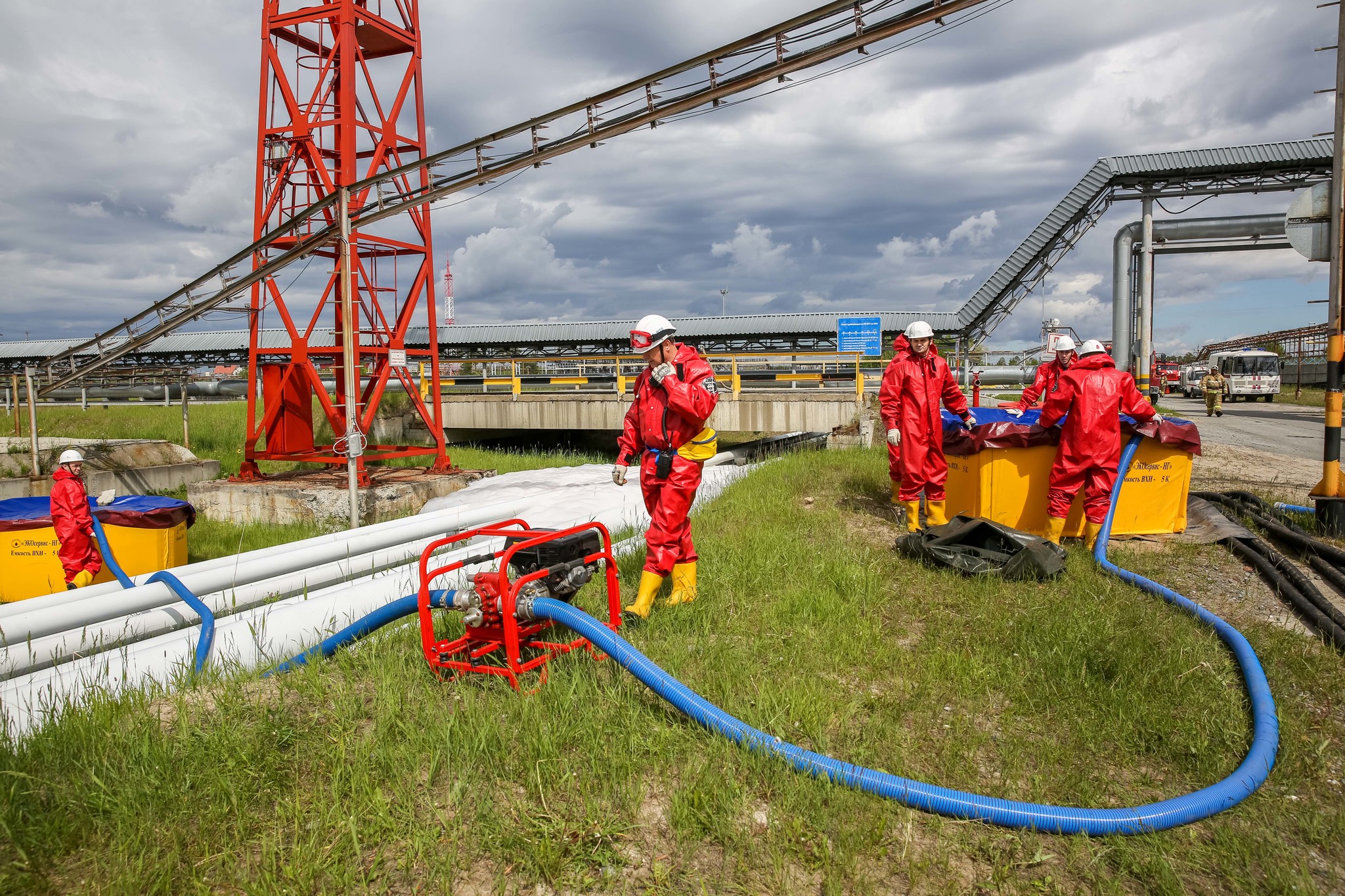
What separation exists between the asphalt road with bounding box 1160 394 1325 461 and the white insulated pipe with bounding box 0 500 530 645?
13333 millimetres

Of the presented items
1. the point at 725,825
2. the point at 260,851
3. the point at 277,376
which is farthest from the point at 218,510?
the point at 725,825

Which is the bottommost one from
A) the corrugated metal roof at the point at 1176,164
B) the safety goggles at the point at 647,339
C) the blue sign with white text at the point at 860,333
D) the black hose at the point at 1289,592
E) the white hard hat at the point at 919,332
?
the black hose at the point at 1289,592

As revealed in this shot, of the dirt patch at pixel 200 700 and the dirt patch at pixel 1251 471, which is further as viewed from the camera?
the dirt patch at pixel 1251 471

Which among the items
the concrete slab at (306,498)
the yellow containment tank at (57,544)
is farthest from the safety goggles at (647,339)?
the concrete slab at (306,498)

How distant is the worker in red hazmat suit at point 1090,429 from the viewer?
6051mm

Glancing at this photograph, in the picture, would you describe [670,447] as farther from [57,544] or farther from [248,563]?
[57,544]

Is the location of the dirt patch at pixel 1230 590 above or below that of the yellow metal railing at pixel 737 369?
below

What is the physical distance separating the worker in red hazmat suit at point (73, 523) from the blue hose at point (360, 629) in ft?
13.2

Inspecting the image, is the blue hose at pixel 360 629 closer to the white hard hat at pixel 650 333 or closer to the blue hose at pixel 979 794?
the blue hose at pixel 979 794

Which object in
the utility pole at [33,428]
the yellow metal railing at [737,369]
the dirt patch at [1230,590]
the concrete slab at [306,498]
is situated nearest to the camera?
the dirt patch at [1230,590]

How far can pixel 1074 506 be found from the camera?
648 cm

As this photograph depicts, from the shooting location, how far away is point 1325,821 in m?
2.62

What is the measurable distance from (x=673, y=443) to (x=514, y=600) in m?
1.63

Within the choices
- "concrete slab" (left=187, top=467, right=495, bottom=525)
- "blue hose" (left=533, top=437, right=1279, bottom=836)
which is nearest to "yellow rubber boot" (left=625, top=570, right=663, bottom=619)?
"blue hose" (left=533, top=437, right=1279, bottom=836)
